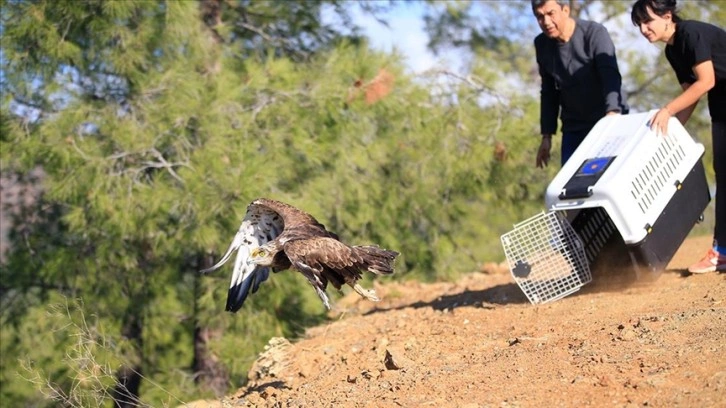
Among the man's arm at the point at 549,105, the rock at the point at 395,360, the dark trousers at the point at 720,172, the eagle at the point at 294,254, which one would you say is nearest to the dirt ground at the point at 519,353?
the rock at the point at 395,360

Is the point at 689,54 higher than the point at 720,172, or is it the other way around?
the point at 689,54

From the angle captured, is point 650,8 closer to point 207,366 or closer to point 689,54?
point 689,54

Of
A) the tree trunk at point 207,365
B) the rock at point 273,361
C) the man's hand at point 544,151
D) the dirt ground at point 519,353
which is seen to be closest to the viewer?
the dirt ground at point 519,353

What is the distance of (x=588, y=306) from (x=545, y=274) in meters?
0.63

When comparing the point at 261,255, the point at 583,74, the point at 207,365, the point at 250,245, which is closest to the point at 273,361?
the point at 250,245

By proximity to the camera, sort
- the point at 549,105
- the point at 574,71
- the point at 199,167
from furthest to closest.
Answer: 1. the point at 199,167
2. the point at 549,105
3. the point at 574,71

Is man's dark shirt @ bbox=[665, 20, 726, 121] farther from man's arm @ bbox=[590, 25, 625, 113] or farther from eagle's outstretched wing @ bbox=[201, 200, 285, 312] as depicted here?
eagle's outstretched wing @ bbox=[201, 200, 285, 312]

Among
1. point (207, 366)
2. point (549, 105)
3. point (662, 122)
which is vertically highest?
point (662, 122)

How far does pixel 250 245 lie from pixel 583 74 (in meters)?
2.47

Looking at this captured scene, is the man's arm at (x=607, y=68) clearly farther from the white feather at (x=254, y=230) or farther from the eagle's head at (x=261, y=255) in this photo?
the eagle's head at (x=261, y=255)

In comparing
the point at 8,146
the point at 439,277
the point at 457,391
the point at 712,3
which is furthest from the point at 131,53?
the point at 712,3

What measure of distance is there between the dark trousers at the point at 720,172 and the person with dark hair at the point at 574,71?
2.09 feet

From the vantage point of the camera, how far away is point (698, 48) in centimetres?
608

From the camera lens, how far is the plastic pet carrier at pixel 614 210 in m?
5.98
